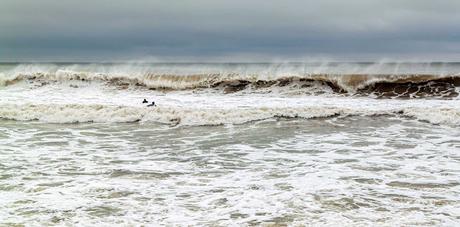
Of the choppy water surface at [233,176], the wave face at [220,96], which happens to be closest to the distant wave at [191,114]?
the wave face at [220,96]

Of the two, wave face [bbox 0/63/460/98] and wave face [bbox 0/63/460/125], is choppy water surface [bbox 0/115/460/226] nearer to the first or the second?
wave face [bbox 0/63/460/125]

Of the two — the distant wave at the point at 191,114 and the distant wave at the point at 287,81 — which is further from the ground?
the distant wave at the point at 287,81

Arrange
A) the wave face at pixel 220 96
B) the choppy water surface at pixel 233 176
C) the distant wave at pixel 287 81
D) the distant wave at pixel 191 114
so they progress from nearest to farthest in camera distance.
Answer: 1. the choppy water surface at pixel 233 176
2. the distant wave at pixel 191 114
3. the wave face at pixel 220 96
4. the distant wave at pixel 287 81

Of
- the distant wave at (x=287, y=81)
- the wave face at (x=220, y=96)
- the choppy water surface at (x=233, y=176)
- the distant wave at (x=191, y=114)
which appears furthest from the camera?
the distant wave at (x=287, y=81)

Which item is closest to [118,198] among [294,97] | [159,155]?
[159,155]

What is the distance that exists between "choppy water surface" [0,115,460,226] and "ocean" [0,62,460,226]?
0.9 inches

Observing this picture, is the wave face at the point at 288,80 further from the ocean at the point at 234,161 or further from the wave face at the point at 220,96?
the ocean at the point at 234,161

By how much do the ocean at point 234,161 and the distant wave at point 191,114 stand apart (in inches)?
1.4

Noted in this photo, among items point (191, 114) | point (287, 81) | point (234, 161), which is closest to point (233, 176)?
point (234, 161)

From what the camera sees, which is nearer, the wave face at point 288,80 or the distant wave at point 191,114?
the distant wave at point 191,114

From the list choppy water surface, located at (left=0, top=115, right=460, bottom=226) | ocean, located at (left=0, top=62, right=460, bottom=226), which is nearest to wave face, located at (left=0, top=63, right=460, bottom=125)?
ocean, located at (left=0, top=62, right=460, bottom=226)

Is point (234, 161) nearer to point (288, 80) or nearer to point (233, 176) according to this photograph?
point (233, 176)

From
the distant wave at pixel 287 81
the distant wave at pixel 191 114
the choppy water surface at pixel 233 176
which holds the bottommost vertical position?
the choppy water surface at pixel 233 176

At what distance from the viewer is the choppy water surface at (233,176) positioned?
5551 mm
